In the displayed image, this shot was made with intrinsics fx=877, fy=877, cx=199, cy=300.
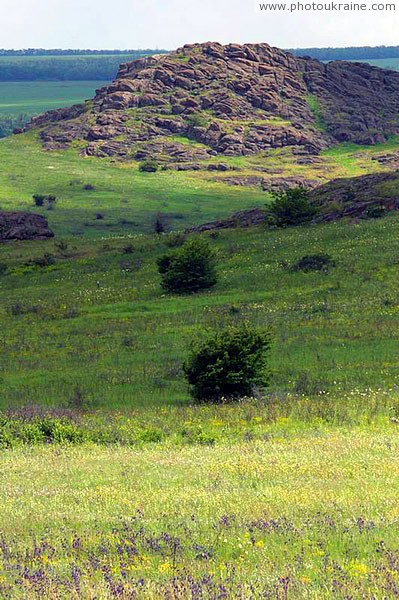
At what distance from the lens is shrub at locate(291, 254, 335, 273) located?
154 feet

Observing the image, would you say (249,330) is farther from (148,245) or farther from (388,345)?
(148,245)

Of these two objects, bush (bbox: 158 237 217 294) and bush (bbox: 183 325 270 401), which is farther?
bush (bbox: 158 237 217 294)

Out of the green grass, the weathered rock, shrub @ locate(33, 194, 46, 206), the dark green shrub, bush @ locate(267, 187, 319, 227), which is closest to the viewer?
the green grass

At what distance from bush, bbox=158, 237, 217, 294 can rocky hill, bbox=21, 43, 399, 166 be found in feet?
376

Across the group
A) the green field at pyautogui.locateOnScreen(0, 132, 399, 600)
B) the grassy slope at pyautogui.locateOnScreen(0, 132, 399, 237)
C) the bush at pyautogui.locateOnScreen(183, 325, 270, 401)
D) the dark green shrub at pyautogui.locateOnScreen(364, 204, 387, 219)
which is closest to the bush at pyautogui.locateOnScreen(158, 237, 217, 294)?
the green field at pyautogui.locateOnScreen(0, 132, 399, 600)

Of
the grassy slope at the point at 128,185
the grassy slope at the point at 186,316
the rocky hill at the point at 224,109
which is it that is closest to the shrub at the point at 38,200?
the grassy slope at the point at 128,185

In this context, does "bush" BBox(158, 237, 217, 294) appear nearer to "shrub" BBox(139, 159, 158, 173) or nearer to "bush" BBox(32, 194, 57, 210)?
"bush" BBox(32, 194, 57, 210)

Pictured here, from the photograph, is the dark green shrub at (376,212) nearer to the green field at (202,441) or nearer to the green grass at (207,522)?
the green field at (202,441)

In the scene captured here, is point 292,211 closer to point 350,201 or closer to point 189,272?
point 350,201

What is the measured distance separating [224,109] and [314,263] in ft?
429

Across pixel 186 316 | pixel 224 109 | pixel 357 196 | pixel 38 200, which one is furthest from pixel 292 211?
pixel 224 109

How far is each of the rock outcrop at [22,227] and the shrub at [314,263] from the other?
44844mm

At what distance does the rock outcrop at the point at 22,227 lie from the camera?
285 ft

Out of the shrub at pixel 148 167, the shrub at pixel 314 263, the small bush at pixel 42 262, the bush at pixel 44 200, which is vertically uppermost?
the shrub at pixel 314 263
